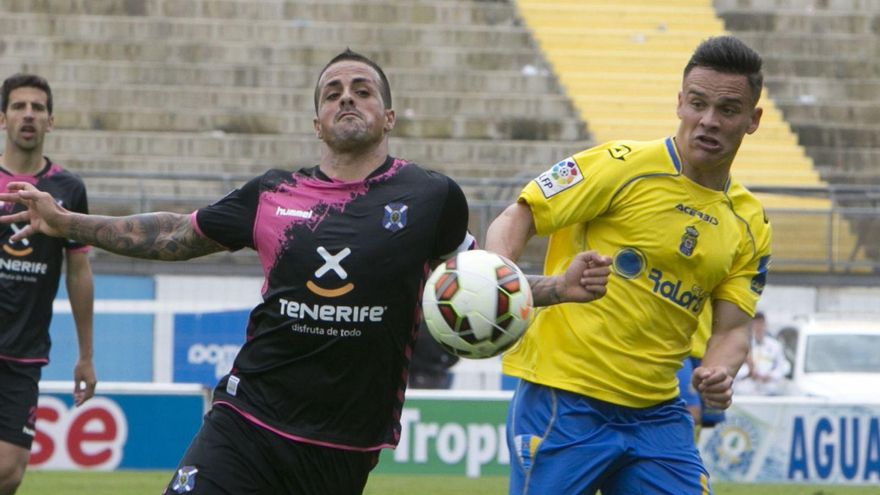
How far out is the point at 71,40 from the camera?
24219 millimetres

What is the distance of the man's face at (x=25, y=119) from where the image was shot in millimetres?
8188

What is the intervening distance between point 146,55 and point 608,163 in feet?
62.8

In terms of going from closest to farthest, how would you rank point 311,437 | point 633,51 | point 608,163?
point 311,437 → point 608,163 → point 633,51

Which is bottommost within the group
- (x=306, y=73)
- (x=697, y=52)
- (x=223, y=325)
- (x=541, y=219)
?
(x=223, y=325)

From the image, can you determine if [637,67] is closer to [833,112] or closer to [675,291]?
[833,112]

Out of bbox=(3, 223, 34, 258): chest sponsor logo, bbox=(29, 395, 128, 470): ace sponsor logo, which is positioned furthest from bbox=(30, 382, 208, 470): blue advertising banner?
bbox=(3, 223, 34, 258): chest sponsor logo

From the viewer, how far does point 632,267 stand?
5707mm

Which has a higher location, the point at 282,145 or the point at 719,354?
the point at 282,145

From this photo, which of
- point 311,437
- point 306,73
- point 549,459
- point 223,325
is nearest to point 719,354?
point 549,459

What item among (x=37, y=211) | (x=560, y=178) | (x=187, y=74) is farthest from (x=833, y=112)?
(x=37, y=211)

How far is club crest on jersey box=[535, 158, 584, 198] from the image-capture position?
557 centimetres

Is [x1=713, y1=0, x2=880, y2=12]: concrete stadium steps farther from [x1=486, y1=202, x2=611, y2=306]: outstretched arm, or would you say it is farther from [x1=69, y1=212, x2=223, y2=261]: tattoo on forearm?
[x1=69, y1=212, x2=223, y2=261]: tattoo on forearm

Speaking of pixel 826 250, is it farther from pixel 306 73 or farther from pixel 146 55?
pixel 146 55

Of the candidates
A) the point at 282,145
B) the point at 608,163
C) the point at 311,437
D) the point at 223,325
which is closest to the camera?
the point at 311,437
